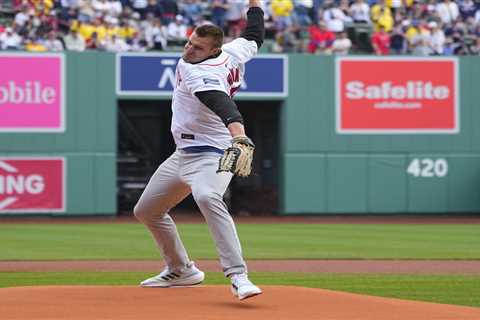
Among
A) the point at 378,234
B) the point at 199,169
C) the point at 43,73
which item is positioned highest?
the point at 43,73

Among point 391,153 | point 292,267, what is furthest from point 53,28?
point 292,267

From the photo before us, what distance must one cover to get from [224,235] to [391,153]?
1781 centimetres

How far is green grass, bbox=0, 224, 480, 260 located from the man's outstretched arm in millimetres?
5870

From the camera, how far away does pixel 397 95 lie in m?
25.2

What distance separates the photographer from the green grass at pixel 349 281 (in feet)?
30.9

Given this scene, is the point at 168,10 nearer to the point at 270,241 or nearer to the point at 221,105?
the point at 270,241

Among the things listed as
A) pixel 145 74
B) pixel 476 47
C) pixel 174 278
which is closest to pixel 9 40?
pixel 145 74

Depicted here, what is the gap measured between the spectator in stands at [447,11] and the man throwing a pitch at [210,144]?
19308 mm

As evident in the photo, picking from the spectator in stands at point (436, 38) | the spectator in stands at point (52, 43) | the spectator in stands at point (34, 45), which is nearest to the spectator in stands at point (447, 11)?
the spectator in stands at point (436, 38)

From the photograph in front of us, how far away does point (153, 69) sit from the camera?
23750mm

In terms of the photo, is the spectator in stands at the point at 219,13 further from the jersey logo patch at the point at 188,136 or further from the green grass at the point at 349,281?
the jersey logo patch at the point at 188,136

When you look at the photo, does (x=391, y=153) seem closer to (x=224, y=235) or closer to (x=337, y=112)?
(x=337, y=112)

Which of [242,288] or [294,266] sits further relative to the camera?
[294,266]

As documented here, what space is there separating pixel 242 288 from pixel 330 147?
1764cm
